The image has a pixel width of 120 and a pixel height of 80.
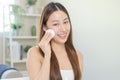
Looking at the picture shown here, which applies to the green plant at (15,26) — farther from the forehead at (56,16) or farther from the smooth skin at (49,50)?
the forehead at (56,16)

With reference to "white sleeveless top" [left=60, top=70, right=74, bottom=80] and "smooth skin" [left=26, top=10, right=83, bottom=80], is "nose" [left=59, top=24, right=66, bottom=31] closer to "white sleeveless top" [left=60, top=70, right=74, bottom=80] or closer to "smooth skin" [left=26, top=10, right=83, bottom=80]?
"smooth skin" [left=26, top=10, right=83, bottom=80]

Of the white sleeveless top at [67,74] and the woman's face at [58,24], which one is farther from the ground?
the woman's face at [58,24]

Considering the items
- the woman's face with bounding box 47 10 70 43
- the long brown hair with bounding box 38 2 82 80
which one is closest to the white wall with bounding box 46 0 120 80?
the long brown hair with bounding box 38 2 82 80

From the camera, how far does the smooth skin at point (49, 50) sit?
1.17 meters

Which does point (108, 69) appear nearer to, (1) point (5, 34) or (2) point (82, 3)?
(2) point (82, 3)

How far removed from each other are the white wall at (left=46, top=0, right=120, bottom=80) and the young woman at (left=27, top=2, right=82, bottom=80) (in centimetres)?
63

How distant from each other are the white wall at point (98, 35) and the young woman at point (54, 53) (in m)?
0.63

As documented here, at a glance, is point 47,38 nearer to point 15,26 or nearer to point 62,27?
point 62,27

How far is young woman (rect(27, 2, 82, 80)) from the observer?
1188mm

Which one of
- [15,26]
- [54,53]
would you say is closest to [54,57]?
[54,53]

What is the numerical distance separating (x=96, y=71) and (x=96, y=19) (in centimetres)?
52

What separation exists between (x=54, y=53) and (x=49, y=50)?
0.48 feet

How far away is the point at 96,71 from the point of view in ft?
7.45

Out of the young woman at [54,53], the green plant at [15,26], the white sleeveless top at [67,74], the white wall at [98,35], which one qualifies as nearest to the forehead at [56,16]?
the young woman at [54,53]
